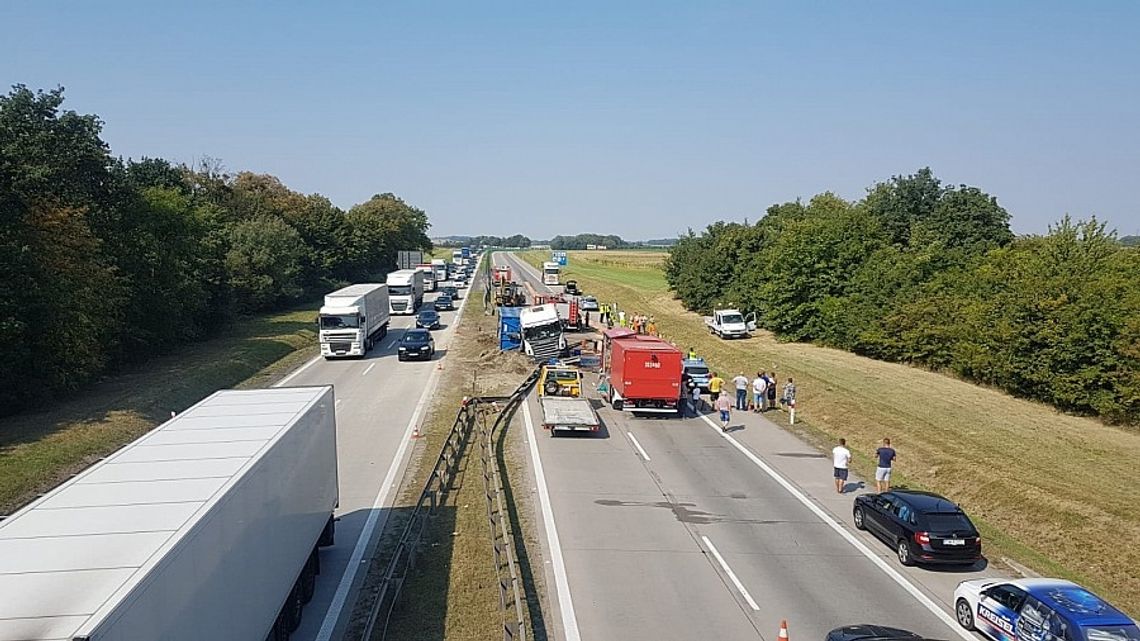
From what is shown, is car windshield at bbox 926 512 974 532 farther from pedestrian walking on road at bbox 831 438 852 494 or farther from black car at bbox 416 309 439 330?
black car at bbox 416 309 439 330

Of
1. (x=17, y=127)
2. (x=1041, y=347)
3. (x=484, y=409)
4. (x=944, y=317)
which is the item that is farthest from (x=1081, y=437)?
(x=17, y=127)

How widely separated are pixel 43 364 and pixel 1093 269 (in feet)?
151

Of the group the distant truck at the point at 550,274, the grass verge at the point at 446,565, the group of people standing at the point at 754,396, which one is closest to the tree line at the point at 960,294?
the group of people standing at the point at 754,396

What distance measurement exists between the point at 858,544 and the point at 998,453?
40.7ft

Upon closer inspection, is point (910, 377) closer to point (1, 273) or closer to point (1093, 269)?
point (1093, 269)

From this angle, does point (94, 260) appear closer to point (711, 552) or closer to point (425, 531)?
point (425, 531)

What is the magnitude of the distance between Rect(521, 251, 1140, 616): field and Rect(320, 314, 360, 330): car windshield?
19.1 metres

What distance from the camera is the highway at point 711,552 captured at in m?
13.5

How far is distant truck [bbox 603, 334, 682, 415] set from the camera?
1149 inches

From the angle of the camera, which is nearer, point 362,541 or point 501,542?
point 501,542

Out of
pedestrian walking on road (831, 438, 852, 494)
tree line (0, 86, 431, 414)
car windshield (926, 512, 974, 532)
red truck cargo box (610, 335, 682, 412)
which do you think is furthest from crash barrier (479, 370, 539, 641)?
tree line (0, 86, 431, 414)

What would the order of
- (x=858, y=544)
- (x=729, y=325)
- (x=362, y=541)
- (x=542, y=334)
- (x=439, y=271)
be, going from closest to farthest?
(x=362, y=541)
(x=858, y=544)
(x=542, y=334)
(x=729, y=325)
(x=439, y=271)

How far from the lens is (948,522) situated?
1575cm

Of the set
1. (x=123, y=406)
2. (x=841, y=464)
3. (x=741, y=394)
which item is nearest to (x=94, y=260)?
(x=123, y=406)
